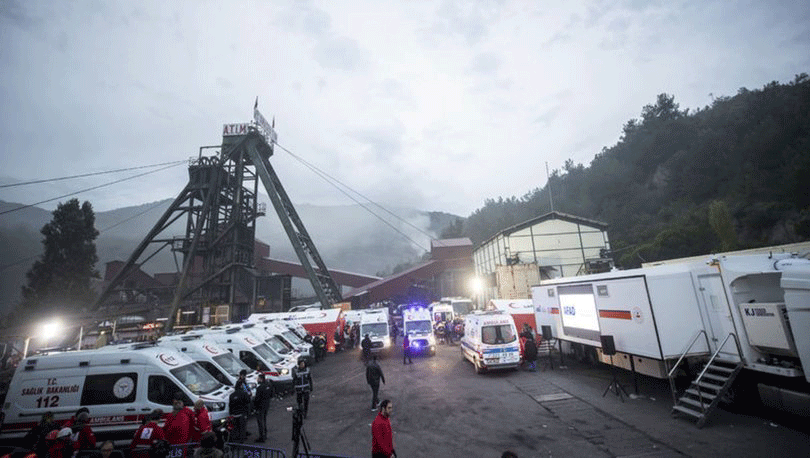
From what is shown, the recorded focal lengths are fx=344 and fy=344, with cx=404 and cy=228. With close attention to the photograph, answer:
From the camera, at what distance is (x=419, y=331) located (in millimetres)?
20688

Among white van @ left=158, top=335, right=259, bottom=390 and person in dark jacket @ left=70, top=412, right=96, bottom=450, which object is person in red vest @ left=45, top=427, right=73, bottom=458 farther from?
white van @ left=158, top=335, right=259, bottom=390

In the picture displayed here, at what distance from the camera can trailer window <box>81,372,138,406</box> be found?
8188 mm

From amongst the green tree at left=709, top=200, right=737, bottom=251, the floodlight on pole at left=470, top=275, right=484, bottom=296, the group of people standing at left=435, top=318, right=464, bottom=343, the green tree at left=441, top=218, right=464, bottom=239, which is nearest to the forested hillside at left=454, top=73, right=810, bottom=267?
the green tree at left=709, top=200, right=737, bottom=251

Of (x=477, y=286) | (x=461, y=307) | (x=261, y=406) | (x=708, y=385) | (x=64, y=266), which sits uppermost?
(x=64, y=266)

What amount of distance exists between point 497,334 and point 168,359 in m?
11.6

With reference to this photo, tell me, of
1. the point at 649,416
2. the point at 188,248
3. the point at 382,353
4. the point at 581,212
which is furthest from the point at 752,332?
the point at 581,212

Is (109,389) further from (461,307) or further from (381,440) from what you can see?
(461,307)

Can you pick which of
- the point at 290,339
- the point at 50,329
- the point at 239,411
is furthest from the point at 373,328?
the point at 50,329

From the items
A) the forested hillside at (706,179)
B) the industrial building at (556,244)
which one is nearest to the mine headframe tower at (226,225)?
the industrial building at (556,244)

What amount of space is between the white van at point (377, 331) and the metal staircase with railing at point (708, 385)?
15.0 metres

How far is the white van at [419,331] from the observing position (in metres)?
20.4

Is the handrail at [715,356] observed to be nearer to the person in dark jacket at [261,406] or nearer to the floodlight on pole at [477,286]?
the person in dark jacket at [261,406]

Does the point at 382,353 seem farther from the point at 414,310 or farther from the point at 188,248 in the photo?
the point at 188,248

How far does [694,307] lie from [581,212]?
230 ft
